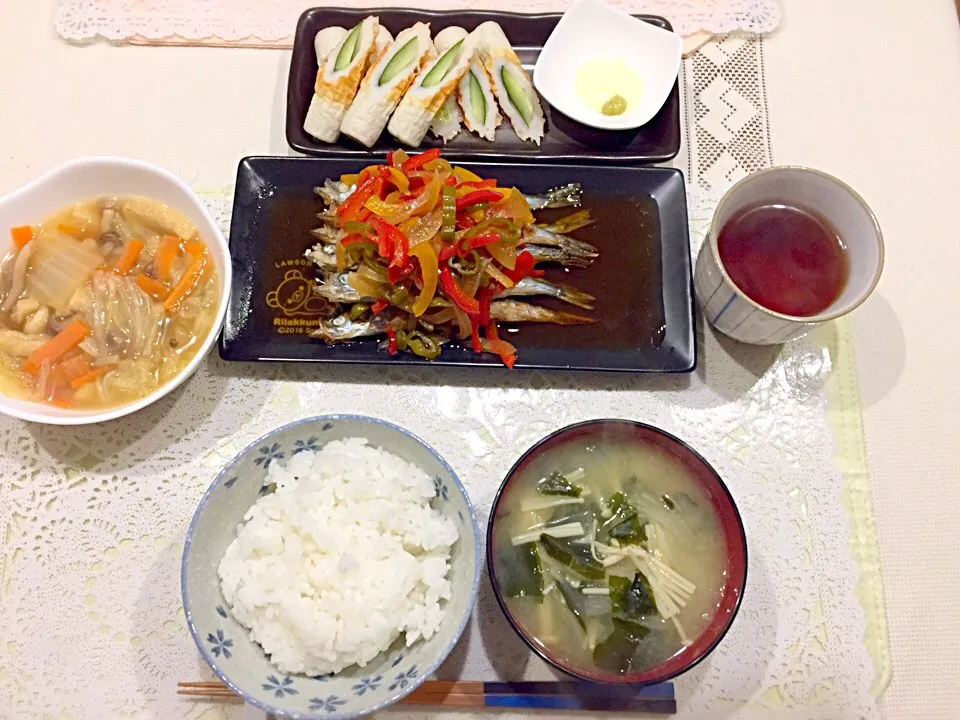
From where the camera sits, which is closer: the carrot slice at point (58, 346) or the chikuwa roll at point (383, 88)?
the carrot slice at point (58, 346)

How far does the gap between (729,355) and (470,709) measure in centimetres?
119

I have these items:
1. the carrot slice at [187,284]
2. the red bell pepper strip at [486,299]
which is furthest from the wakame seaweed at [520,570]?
the carrot slice at [187,284]

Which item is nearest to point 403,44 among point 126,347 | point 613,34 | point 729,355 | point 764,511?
point 613,34

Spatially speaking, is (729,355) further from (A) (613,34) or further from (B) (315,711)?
(B) (315,711)

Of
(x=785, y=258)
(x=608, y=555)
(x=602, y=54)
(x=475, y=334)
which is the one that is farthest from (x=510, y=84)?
(x=608, y=555)

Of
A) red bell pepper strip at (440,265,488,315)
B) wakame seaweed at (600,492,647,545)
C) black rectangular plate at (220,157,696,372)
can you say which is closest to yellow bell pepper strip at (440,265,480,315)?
red bell pepper strip at (440,265,488,315)

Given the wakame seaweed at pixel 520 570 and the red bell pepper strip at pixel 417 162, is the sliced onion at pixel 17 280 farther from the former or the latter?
the wakame seaweed at pixel 520 570

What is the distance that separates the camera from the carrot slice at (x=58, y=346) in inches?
67.4

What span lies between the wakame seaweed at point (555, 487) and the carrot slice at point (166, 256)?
3.83 feet

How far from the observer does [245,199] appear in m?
1.99

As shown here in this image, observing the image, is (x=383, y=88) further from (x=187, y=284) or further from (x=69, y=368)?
(x=69, y=368)

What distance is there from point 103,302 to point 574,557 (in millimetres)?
1408

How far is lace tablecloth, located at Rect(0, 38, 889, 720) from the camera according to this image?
1.65 m

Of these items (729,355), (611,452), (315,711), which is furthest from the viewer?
(729,355)
